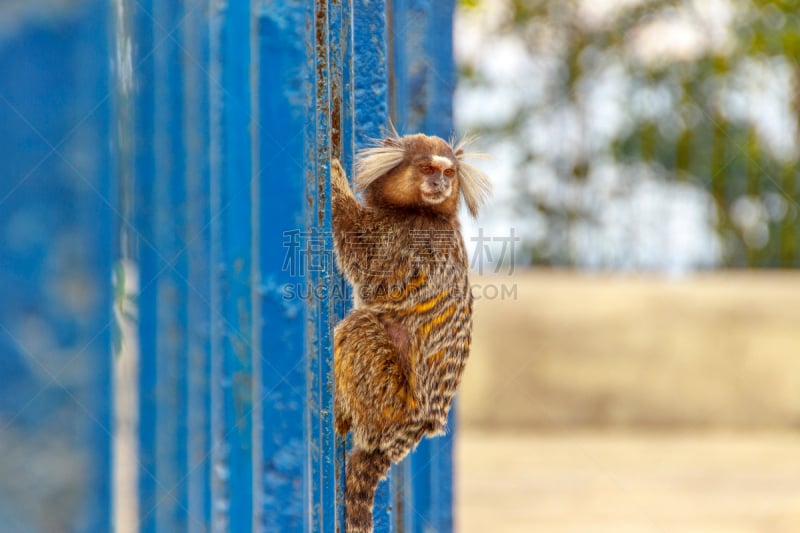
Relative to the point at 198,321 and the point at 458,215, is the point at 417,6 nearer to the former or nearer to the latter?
the point at 458,215

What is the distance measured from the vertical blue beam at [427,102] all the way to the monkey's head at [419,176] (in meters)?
0.16

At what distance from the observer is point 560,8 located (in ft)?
20.9

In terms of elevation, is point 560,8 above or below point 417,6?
above

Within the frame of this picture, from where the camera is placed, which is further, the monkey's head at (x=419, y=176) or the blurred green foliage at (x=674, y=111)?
the blurred green foliage at (x=674, y=111)

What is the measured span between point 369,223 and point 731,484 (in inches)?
165

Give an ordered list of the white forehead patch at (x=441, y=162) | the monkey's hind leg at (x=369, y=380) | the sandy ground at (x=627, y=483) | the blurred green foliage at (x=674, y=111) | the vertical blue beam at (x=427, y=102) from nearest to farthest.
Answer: the monkey's hind leg at (x=369, y=380) → the white forehead patch at (x=441, y=162) → the vertical blue beam at (x=427, y=102) → the sandy ground at (x=627, y=483) → the blurred green foliage at (x=674, y=111)

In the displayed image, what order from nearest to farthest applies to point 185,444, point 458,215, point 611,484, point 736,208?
1. point 185,444
2. point 458,215
3. point 611,484
4. point 736,208

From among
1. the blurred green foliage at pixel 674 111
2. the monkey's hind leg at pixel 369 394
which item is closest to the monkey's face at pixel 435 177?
the monkey's hind leg at pixel 369 394

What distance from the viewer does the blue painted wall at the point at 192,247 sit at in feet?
3.22

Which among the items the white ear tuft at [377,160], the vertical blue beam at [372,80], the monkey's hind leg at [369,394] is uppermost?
the vertical blue beam at [372,80]

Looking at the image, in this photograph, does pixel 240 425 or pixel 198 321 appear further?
pixel 198 321

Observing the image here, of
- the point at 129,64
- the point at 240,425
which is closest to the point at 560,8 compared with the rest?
the point at 129,64

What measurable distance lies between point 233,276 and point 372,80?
48cm

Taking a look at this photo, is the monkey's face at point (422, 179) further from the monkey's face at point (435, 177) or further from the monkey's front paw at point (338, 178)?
the monkey's front paw at point (338, 178)
